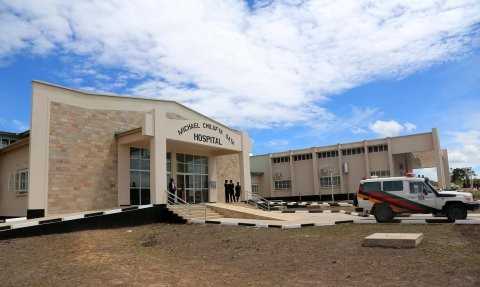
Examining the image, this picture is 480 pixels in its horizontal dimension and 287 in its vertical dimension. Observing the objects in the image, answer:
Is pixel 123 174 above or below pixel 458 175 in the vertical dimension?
below

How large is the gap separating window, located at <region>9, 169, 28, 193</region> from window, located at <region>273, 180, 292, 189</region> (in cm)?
3472

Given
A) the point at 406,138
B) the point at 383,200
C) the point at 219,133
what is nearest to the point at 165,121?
the point at 219,133

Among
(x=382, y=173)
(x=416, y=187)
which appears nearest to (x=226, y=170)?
(x=416, y=187)

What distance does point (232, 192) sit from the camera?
27328mm

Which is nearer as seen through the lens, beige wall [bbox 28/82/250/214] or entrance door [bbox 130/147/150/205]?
beige wall [bbox 28/82/250/214]

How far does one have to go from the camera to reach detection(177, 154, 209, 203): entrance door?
82.3 ft

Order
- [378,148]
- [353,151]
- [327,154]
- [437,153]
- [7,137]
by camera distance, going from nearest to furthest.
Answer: [7,137] < [437,153] < [378,148] < [353,151] < [327,154]

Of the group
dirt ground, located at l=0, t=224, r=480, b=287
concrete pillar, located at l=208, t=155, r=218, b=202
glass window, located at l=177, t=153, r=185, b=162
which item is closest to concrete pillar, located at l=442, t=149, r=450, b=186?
concrete pillar, located at l=208, t=155, r=218, b=202

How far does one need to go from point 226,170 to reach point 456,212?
1604 cm

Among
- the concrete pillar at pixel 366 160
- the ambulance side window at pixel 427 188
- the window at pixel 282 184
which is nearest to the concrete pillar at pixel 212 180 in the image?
the ambulance side window at pixel 427 188

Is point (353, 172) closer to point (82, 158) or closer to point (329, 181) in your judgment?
point (329, 181)

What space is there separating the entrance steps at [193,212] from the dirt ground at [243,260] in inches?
197

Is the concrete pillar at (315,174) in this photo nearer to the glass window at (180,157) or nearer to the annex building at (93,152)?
the annex building at (93,152)

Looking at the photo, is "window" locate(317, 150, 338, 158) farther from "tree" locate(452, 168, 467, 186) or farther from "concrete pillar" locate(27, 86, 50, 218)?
"tree" locate(452, 168, 467, 186)
